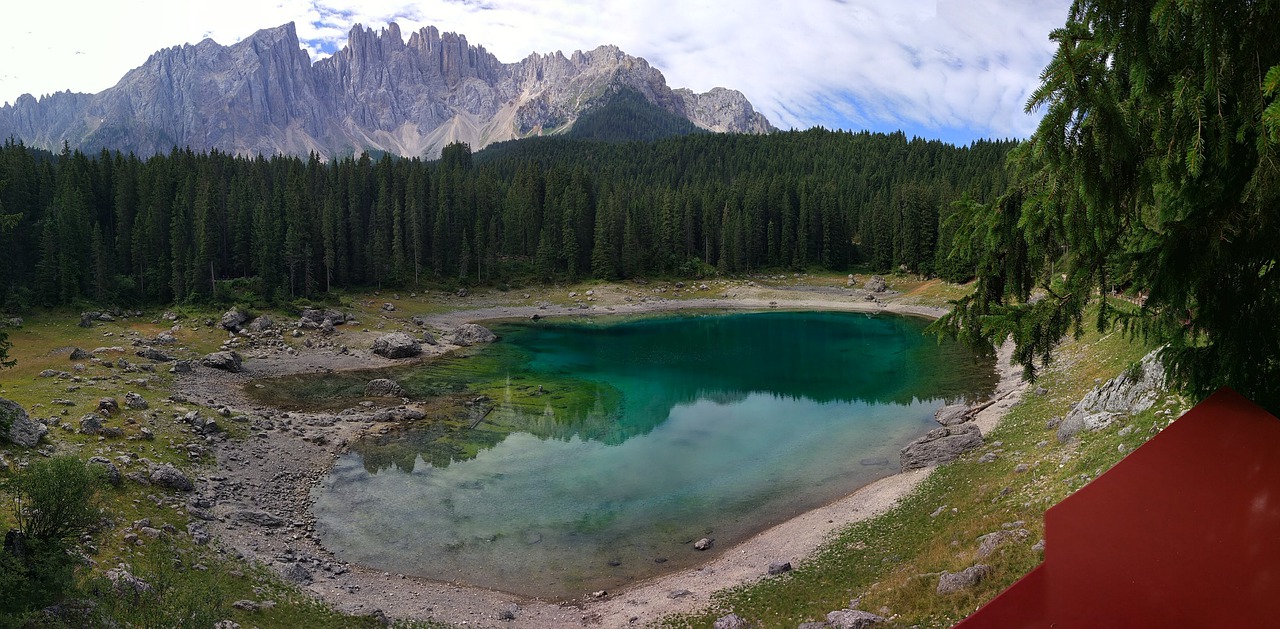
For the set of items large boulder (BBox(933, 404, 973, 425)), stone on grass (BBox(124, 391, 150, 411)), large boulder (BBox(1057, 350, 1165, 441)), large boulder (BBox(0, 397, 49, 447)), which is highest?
large boulder (BBox(1057, 350, 1165, 441))

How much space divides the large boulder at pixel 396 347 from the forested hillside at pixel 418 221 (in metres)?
20.6

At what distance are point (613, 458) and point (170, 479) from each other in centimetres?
1899

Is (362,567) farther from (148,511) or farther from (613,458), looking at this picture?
(613,458)

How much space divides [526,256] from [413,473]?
89606mm

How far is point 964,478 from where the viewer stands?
82.3 ft

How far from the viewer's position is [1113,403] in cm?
2289

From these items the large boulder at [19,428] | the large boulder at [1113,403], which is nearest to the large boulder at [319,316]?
the large boulder at [19,428]

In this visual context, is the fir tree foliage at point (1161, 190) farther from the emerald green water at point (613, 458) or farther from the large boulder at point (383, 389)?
the large boulder at point (383, 389)

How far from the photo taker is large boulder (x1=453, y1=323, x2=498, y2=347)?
6919cm

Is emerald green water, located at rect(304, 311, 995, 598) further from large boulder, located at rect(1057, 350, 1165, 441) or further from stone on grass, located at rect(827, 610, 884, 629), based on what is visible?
large boulder, located at rect(1057, 350, 1165, 441)

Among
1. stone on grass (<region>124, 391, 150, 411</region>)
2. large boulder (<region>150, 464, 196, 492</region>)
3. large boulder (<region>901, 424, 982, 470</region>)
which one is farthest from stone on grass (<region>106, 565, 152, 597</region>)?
large boulder (<region>901, 424, 982, 470</region>)

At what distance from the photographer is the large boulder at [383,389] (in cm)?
4638

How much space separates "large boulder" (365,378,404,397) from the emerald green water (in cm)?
118

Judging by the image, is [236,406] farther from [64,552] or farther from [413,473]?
[64,552]
